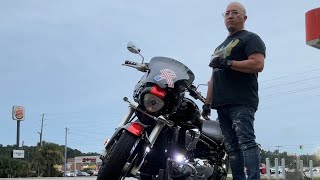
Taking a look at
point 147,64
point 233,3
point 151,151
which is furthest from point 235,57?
point 151,151

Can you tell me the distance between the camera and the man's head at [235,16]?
444cm

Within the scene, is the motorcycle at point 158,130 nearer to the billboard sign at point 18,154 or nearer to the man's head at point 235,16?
the man's head at point 235,16

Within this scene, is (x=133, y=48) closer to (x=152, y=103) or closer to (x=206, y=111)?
(x=152, y=103)

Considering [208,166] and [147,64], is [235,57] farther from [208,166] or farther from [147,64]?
[208,166]

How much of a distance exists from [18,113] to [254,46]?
210ft

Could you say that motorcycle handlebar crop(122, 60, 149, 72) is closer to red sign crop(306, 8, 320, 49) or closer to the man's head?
the man's head

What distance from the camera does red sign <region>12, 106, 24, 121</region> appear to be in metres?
63.8

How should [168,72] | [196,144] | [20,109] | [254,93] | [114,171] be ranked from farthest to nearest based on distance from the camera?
[20,109] → [196,144] → [254,93] → [168,72] → [114,171]

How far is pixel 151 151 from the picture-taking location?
4.08 metres

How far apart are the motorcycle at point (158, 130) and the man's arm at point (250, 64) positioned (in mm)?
429

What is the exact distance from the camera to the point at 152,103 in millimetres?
3914

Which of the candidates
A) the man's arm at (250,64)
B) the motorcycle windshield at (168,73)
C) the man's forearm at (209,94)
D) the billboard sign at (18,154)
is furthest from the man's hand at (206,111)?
the billboard sign at (18,154)

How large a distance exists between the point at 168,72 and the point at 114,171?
967 millimetres

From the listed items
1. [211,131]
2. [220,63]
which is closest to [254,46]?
[220,63]
